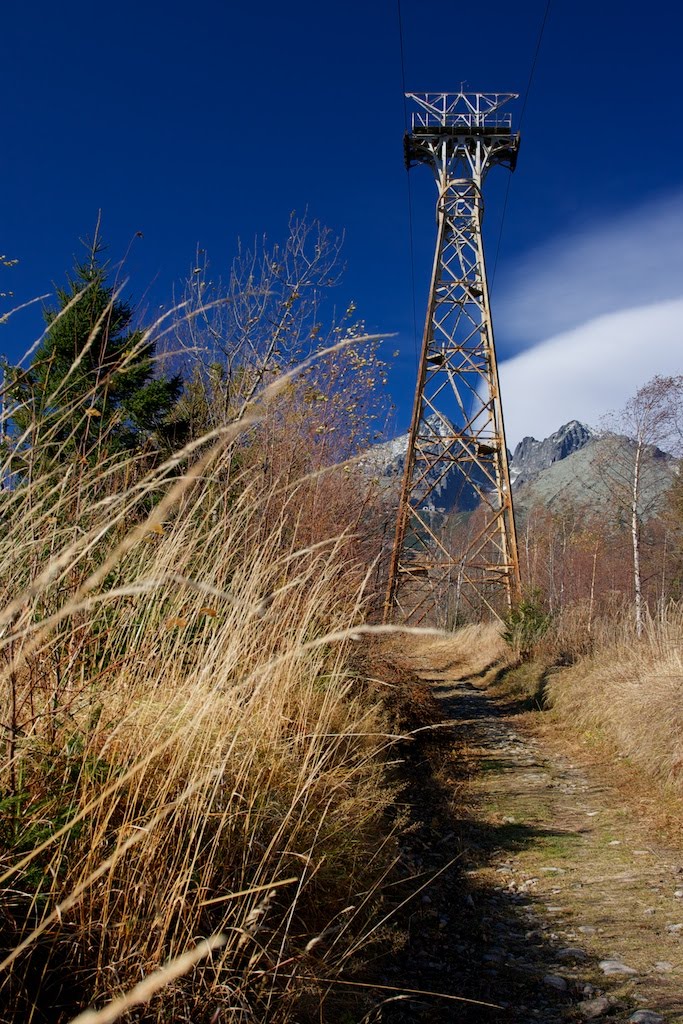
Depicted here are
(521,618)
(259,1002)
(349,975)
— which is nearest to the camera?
(259,1002)

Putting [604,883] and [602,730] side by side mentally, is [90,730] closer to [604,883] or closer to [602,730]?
[604,883]

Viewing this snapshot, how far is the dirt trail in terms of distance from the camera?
91.6 inches

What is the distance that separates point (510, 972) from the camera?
2.53 m

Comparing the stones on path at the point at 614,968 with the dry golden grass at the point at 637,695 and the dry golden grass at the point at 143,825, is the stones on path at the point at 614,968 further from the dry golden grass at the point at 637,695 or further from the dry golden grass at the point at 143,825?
the dry golden grass at the point at 637,695

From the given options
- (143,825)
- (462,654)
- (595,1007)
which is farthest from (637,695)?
(462,654)

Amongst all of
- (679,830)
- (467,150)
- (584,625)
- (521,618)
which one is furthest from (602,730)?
(467,150)

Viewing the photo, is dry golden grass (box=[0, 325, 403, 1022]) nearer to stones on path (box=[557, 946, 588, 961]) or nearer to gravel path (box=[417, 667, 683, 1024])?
gravel path (box=[417, 667, 683, 1024])

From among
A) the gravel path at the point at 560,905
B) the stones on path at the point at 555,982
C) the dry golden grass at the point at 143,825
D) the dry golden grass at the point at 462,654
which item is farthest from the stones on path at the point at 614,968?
the dry golden grass at the point at 462,654

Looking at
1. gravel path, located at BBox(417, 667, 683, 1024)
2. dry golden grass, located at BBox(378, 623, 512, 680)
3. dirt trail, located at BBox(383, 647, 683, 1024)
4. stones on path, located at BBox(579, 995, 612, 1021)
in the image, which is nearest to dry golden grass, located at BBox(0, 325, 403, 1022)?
dirt trail, located at BBox(383, 647, 683, 1024)

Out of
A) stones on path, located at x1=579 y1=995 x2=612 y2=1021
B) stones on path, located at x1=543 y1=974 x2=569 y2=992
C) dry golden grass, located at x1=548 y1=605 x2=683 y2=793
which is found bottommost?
stones on path, located at x1=543 y1=974 x2=569 y2=992

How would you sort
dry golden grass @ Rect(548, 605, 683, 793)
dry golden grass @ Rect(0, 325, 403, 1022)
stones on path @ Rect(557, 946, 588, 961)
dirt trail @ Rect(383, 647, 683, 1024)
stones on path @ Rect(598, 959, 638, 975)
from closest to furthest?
dry golden grass @ Rect(0, 325, 403, 1022)
dirt trail @ Rect(383, 647, 683, 1024)
stones on path @ Rect(598, 959, 638, 975)
stones on path @ Rect(557, 946, 588, 961)
dry golden grass @ Rect(548, 605, 683, 793)

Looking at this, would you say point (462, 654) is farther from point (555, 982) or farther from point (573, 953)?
point (555, 982)

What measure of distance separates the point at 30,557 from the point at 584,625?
34.3 feet

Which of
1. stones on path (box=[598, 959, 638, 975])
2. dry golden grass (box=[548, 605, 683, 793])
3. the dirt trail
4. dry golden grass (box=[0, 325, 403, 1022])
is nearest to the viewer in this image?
dry golden grass (box=[0, 325, 403, 1022])
